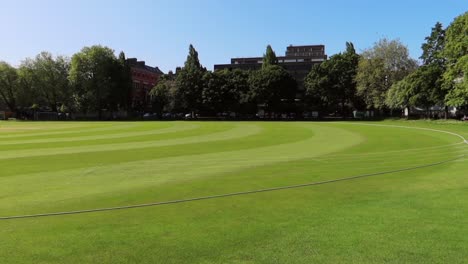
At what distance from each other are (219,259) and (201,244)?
2.36 feet

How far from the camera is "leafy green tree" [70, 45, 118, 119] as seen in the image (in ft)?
344

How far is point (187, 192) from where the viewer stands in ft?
34.9

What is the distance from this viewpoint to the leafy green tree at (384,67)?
261 feet

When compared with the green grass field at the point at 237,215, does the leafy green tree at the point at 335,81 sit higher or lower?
higher

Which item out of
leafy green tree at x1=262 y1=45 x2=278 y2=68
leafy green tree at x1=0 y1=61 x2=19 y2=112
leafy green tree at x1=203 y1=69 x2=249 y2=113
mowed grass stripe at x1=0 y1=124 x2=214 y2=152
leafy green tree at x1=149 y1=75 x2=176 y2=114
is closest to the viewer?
mowed grass stripe at x1=0 y1=124 x2=214 y2=152

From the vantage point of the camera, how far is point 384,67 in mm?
80312

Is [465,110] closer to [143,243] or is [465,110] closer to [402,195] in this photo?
[402,195]

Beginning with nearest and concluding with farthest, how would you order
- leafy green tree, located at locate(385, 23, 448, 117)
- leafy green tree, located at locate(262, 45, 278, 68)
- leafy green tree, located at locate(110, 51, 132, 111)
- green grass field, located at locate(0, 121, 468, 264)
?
green grass field, located at locate(0, 121, 468, 264)
leafy green tree, located at locate(385, 23, 448, 117)
leafy green tree, located at locate(110, 51, 132, 111)
leafy green tree, located at locate(262, 45, 278, 68)

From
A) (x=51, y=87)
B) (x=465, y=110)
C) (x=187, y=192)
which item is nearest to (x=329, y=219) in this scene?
(x=187, y=192)

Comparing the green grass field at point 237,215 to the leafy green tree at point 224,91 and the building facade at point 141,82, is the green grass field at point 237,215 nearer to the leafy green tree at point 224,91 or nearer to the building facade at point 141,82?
the leafy green tree at point 224,91

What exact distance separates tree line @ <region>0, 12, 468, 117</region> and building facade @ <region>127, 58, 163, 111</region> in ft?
54.4

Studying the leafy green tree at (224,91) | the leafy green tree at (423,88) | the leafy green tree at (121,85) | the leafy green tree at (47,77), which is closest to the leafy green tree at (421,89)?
the leafy green tree at (423,88)

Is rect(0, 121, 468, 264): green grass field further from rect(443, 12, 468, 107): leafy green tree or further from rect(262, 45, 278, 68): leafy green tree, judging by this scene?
rect(262, 45, 278, 68): leafy green tree

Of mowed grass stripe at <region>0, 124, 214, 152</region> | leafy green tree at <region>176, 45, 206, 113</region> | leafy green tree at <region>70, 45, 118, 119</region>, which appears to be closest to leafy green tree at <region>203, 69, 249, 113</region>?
leafy green tree at <region>176, 45, 206, 113</region>
